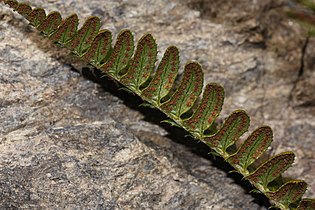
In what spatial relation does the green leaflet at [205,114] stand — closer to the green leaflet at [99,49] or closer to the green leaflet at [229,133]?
the green leaflet at [229,133]

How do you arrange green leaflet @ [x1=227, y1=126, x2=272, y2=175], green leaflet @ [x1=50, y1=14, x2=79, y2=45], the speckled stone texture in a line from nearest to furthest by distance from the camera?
the speckled stone texture, green leaflet @ [x1=227, y1=126, x2=272, y2=175], green leaflet @ [x1=50, y1=14, x2=79, y2=45]

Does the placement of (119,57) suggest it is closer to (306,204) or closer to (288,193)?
(288,193)

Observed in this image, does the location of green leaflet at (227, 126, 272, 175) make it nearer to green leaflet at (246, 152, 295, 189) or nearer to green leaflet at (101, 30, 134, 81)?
green leaflet at (246, 152, 295, 189)

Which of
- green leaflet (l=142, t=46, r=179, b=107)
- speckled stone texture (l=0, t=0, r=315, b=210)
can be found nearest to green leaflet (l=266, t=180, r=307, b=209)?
speckled stone texture (l=0, t=0, r=315, b=210)

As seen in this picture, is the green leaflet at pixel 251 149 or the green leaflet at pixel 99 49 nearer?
the green leaflet at pixel 251 149

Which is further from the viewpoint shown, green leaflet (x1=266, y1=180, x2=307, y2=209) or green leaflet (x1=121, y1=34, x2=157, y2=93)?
green leaflet (x1=121, y1=34, x2=157, y2=93)

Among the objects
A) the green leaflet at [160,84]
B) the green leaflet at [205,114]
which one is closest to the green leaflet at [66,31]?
the green leaflet at [160,84]
